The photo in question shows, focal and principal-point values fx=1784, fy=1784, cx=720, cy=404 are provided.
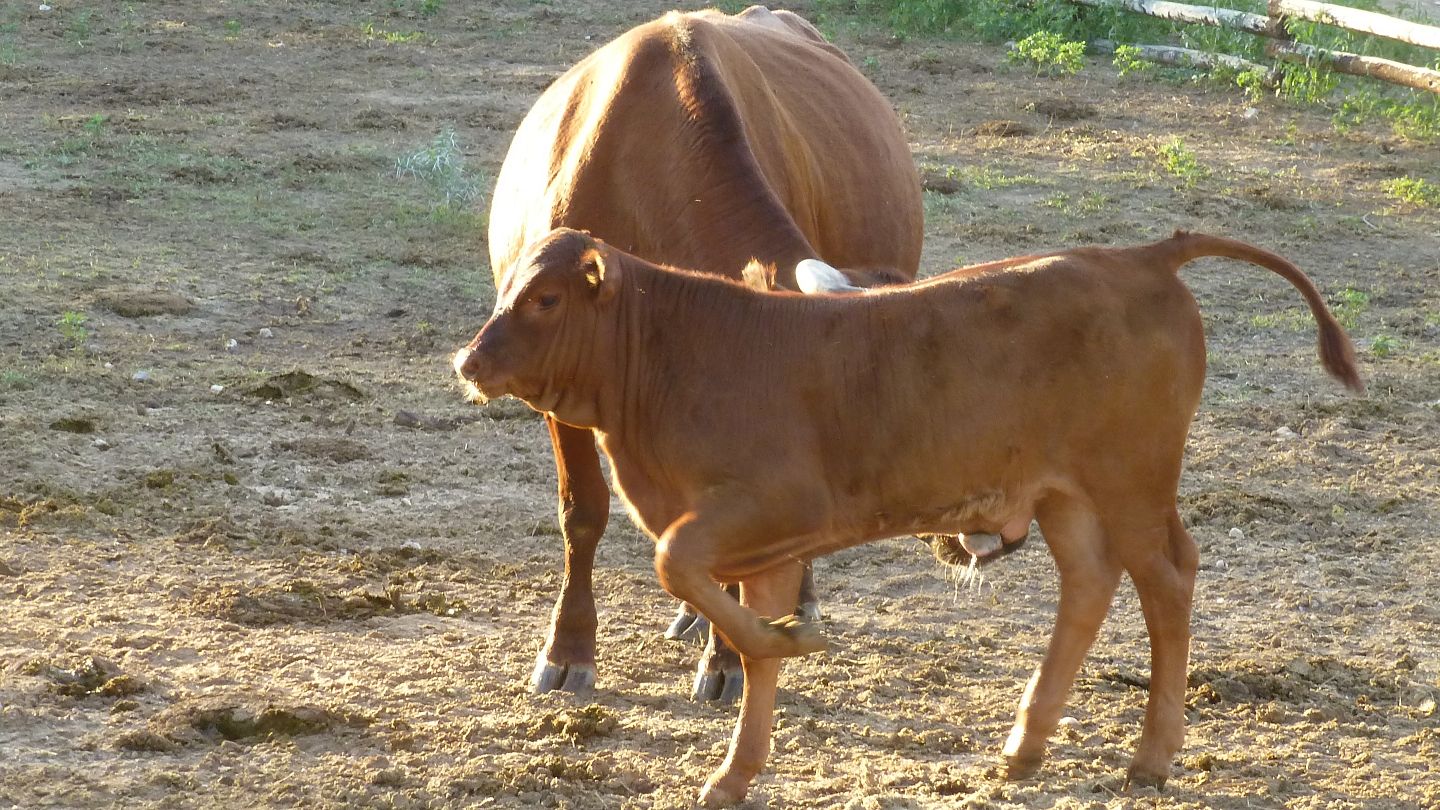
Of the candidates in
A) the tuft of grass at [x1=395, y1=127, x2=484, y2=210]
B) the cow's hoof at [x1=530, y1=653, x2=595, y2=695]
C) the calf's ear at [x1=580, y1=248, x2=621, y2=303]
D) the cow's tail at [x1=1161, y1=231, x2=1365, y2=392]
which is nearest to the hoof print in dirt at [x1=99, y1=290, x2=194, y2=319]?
the tuft of grass at [x1=395, y1=127, x2=484, y2=210]

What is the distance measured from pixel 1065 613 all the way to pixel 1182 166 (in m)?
7.18

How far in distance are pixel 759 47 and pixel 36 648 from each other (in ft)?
10.3

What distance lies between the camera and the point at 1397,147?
11.6 m

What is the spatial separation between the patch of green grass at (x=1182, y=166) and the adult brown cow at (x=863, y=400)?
6.90 metres

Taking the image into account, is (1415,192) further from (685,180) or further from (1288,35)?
(685,180)

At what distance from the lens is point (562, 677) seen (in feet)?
16.5

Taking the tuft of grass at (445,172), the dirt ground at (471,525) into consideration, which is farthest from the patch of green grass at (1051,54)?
the tuft of grass at (445,172)

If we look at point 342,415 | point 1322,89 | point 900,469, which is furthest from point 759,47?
point 1322,89

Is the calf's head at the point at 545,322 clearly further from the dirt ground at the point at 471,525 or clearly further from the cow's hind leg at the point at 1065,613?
the cow's hind leg at the point at 1065,613

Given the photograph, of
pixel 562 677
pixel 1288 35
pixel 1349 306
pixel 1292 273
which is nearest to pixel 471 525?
pixel 562 677

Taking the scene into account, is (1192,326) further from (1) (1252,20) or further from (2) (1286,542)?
(1) (1252,20)

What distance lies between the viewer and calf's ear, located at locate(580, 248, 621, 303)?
404 centimetres

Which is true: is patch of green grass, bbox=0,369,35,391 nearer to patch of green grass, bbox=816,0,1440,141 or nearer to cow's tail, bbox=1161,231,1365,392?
cow's tail, bbox=1161,231,1365,392

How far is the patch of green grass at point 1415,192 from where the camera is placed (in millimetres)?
10406
